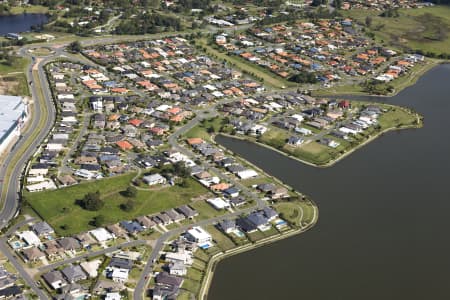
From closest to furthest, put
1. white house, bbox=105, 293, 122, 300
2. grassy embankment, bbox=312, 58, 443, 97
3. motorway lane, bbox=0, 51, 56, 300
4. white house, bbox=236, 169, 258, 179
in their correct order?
white house, bbox=105, 293, 122, 300 → motorway lane, bbox=0, 51, 56, 300 → white house, bbox=236, 169, 258, 179 → grassy embankment, bbox=312, 58, 443, 97

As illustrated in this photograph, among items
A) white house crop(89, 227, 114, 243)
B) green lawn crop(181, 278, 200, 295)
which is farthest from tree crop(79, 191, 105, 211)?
green lawn crop(181, 278, 200, 295)

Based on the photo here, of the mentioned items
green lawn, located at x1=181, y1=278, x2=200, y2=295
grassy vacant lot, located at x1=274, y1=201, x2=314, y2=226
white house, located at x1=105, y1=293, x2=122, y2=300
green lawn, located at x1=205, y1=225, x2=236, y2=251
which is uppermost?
white house, located at x1=105, y1=293, x2=122, y2=300

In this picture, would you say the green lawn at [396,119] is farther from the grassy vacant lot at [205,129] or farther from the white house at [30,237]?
the white house at [30,237]

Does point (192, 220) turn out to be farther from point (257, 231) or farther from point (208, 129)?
point (208, 129)

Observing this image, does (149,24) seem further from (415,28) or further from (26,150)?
(415,28)

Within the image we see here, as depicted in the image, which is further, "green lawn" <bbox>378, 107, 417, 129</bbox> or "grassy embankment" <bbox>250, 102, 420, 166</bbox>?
"green lawn" <bbox>378, 107, 417, 129</bbox>

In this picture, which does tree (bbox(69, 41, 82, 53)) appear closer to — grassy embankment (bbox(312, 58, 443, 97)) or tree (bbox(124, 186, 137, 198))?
grassy embankment (bbox(312, 58, 443, 97))

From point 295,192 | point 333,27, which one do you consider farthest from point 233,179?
point 333,27
